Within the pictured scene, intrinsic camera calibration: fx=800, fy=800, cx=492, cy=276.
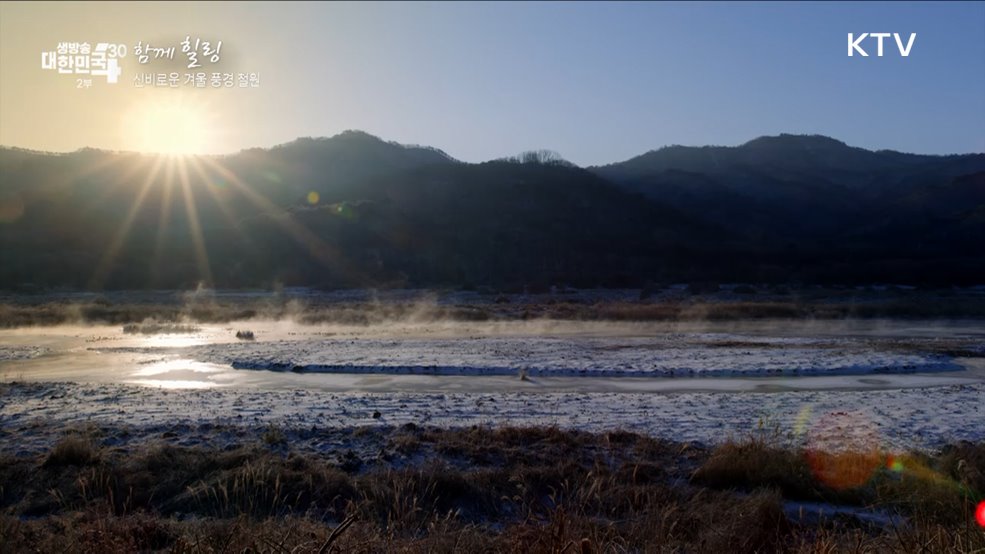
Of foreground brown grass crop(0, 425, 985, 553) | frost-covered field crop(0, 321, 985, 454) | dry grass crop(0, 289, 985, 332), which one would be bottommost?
dry grass crop(0, 289, 985, 332)

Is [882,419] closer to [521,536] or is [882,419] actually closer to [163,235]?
[521,536]

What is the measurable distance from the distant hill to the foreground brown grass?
67349mm

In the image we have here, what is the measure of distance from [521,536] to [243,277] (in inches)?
3194

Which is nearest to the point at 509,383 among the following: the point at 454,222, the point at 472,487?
the point at 472,487

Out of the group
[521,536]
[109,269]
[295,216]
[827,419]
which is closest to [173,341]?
[827,419]

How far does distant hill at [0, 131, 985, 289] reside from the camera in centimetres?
8556

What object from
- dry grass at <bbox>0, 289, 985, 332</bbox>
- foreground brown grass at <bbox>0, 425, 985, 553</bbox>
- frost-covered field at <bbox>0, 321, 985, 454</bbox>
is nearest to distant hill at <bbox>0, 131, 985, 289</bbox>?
dry grass at <bbox>0, 289, 985, 332</bbox>

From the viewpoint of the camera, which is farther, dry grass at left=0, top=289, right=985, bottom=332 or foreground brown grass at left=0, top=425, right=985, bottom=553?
dry grass at left=0, top=289, right=985, bottom=332

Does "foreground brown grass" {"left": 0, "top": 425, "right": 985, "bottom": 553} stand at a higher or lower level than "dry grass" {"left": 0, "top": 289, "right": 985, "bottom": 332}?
higher

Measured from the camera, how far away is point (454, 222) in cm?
11825

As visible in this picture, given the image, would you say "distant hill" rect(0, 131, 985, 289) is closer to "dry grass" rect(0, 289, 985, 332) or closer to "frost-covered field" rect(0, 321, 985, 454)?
"dry grass" rect(0, 289, 985, 332)

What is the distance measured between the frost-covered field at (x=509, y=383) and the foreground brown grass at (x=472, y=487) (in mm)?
1361

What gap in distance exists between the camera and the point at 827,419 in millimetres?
14344

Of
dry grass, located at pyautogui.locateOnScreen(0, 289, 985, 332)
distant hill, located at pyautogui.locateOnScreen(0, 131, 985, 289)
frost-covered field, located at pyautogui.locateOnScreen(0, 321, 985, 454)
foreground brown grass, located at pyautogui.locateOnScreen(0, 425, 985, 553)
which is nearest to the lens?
foreground brown grass, located at pyautogui.locateOnScreen(0, 425, 985, 553)
